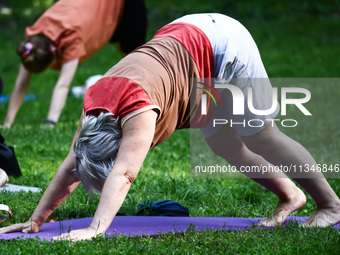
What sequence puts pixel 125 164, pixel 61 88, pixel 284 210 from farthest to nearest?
pixel 61 88 < pixel 284 210 < pixel 125 164

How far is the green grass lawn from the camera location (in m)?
3.03

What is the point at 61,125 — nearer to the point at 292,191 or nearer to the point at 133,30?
the point at 133,30

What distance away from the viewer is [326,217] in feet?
11.7

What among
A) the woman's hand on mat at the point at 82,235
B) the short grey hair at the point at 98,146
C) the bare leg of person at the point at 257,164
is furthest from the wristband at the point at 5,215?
the bare leg of person at the point at 257,164

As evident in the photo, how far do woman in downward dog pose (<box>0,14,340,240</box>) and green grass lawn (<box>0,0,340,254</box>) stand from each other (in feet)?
0.92

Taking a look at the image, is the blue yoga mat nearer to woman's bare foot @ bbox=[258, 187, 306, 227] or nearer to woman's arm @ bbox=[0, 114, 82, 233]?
woman's arm @ bbox=[0, 114, 82, 233]

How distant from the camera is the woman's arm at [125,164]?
9.52ft

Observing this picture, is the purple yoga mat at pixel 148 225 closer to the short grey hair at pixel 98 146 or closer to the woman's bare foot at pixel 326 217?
the woman's bare foot at pixel 326 217

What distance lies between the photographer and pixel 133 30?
708cm

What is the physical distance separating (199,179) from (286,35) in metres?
10.1

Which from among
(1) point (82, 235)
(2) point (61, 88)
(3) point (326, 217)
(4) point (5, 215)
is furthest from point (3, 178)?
(2) point (61, 88)

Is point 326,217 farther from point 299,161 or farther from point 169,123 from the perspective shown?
point 169,123

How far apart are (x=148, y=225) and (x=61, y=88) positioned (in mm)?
3689

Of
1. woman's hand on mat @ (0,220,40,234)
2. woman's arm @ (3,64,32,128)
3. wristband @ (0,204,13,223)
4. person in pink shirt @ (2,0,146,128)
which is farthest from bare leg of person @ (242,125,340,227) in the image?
woman's arm @ (3,64,32,128)
